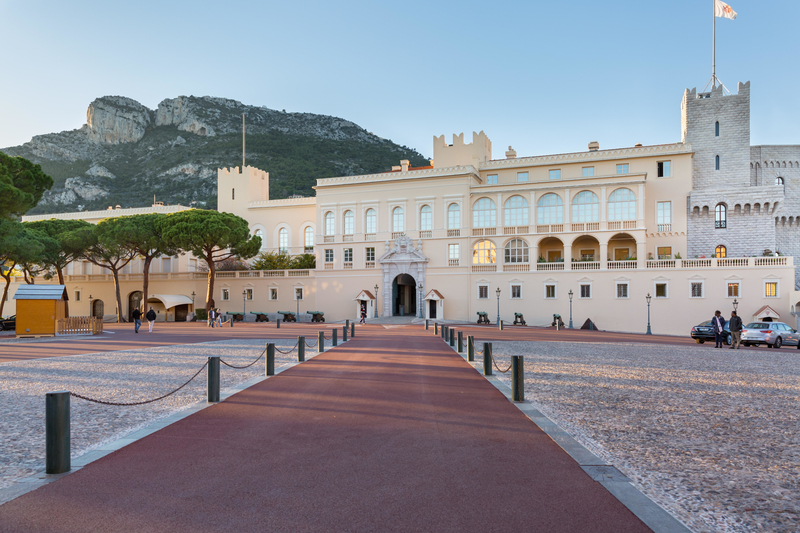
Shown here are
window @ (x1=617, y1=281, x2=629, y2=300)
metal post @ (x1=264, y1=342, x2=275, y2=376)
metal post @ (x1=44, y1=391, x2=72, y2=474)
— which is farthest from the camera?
window @ (x1=617, y1=281, x2=629, y2=300)

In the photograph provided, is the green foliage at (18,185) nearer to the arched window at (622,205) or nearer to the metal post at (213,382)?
the metal post at (213,382)

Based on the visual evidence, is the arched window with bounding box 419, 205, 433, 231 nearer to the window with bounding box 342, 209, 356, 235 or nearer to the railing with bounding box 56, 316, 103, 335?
the window with bounding box 342, 209, 356, 235

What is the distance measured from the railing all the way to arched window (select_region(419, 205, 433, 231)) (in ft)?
92.5

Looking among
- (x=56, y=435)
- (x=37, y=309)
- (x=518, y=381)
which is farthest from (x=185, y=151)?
(x=56, y=435)

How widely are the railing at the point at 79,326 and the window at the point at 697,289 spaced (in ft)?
137

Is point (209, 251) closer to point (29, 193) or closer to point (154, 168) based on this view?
point (29, 193)

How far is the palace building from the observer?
42281mm

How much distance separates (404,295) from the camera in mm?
54250

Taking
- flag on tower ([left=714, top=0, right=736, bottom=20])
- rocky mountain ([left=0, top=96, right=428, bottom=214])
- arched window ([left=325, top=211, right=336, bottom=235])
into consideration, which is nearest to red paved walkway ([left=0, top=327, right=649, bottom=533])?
arched window ([left=325, top=211, right=336, bottom=235])

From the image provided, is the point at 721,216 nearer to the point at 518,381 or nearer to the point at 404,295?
the point at 404,295

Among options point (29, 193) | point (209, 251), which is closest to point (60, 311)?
point (29, 193)

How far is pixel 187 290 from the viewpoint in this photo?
55781 millimetres

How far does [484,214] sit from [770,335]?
86.6ft

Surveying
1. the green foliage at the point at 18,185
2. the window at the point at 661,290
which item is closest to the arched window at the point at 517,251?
the window at the point at 661,290
